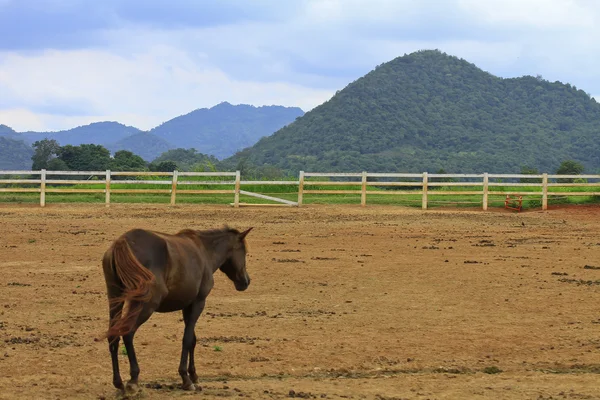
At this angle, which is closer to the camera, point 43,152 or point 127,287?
point 127,287

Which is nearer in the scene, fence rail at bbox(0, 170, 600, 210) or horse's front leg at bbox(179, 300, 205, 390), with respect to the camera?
horse's front leg at bbox(179, 300, 205, 390)

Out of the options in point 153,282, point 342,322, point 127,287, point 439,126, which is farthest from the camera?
point 439,126

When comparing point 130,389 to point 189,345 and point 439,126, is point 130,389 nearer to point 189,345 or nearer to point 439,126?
point 189,345

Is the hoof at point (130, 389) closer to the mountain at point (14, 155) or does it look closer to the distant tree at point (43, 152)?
the distant tree at point (43, 152)

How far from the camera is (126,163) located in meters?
55.4

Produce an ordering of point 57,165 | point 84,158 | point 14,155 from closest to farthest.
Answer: point 57,165, point 84,158, point 14,155

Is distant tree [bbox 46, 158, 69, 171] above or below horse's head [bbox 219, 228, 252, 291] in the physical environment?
above

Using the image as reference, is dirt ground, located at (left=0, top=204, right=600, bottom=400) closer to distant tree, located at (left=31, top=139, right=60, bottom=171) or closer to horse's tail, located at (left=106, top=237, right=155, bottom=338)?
horse's tail, located at (left=106, top=237, right=155, bottom=338)

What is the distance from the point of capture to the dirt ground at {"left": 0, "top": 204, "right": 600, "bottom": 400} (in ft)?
26.9

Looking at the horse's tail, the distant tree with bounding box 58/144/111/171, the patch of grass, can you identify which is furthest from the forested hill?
the horse's tail

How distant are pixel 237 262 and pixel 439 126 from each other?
302 feet

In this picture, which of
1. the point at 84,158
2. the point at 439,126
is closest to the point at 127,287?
the point at 84,158

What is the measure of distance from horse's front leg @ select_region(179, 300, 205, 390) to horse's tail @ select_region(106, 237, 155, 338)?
2.31 feet

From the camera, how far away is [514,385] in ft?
27.2
